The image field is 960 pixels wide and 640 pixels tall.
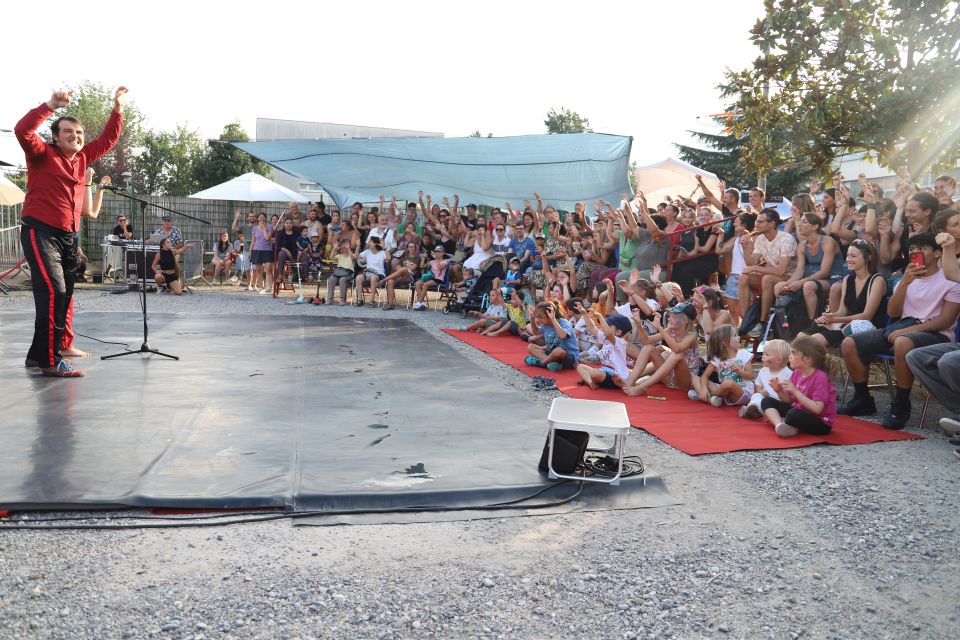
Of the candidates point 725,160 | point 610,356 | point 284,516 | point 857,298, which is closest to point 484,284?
point 610,356

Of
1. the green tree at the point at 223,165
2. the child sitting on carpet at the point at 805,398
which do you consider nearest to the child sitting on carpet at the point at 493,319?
the child sitting on carpet at the point at 805,398

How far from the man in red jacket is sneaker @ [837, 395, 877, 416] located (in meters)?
4.97

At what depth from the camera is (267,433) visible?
3828mm

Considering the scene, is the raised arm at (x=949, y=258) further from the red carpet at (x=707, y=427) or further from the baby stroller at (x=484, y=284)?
the baby stroller at (x=484, y=284)

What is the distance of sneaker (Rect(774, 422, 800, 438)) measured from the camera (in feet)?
14.0

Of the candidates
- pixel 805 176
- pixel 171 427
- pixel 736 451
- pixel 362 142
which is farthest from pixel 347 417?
pixel 805 176

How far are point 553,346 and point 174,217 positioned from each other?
11.7 m

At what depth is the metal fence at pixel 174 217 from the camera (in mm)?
15422

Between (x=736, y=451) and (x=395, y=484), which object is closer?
(x=395, y=484)

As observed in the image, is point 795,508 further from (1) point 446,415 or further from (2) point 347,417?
(2) point 347,417

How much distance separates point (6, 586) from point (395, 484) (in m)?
1.37

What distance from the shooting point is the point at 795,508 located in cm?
314

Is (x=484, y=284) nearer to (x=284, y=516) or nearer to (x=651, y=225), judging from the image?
(x=651, y=225)

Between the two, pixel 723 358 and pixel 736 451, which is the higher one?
pixel 723 358
